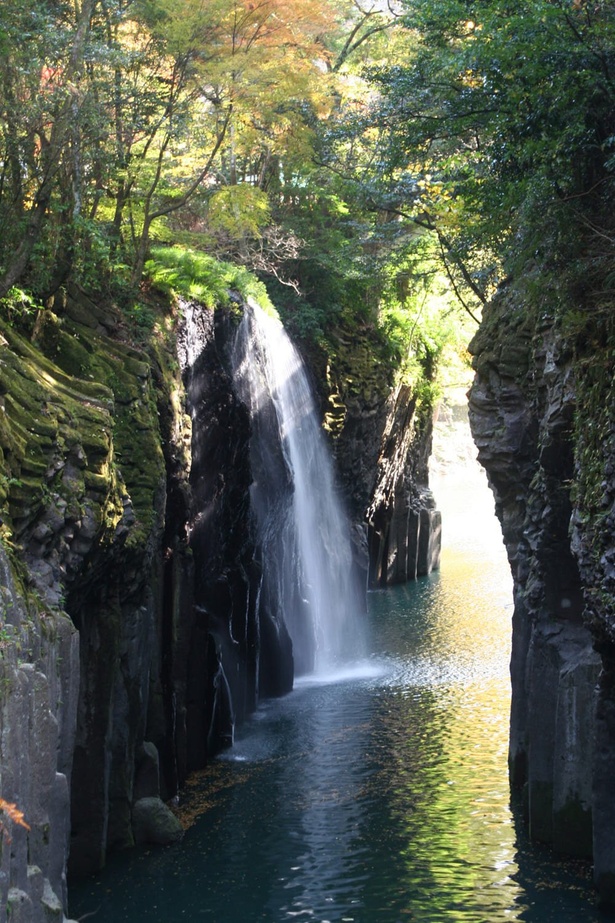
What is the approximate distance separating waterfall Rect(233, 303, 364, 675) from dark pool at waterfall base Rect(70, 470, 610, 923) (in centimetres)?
364

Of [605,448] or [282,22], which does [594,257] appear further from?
[282,22]

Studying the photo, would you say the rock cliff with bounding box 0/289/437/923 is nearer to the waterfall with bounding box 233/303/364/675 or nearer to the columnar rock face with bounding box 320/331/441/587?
the waterfall with bounding box 233/303/364/675

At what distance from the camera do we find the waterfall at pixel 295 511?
2656 centimetres

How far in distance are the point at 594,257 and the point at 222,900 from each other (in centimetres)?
965

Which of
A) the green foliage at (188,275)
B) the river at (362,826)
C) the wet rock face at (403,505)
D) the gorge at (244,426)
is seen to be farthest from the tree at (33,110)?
the wet rock face at (403,505)

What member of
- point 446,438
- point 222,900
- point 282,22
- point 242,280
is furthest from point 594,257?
point 446,438

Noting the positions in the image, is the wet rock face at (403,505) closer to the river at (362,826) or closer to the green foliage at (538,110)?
the river at (362,826)

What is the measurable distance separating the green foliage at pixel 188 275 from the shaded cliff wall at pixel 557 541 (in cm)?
570

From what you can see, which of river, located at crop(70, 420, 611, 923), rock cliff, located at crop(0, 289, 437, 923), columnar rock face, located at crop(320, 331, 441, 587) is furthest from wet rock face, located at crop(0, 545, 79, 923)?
columnar rock face, located at crop(320, 331, 441, 587)

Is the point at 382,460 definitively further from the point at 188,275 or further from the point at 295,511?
the point at 188,275

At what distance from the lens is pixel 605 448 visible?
1239 cm

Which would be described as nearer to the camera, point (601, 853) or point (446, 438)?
point (601, 853)

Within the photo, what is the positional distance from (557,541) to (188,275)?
396 inches

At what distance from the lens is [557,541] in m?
Answer: 16.3
